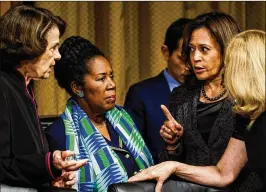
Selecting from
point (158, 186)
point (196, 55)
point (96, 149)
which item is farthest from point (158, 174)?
point (196, 55)

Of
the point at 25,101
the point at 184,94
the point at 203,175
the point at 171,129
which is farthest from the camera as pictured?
the point at 184,94

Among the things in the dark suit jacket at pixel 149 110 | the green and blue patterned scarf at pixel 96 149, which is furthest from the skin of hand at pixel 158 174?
the dark suit jacket at pixel 149 110

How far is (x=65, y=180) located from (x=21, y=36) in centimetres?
66

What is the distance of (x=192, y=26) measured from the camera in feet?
12.3

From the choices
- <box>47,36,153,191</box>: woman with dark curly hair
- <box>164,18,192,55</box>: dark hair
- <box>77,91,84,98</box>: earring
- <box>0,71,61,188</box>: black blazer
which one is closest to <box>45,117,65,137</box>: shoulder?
<box>47,36,153,191</box>: woman with dark curly hair

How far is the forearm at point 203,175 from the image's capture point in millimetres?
3375

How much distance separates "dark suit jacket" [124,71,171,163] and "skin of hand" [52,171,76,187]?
0.79 meters

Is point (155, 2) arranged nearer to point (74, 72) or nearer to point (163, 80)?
point (163, 80)

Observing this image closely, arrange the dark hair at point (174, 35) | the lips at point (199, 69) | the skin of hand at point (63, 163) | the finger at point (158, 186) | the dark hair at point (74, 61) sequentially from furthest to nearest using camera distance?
the dark hair at point (174, 35) < the dark hair at point (74, 61) < the lips at point (199, 69) < the finger at point (158, 186) < the skin of hand at point (63, 163)

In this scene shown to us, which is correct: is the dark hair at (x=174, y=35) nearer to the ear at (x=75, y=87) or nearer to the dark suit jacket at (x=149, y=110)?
the dark suit jacket at (x=149, y=110)

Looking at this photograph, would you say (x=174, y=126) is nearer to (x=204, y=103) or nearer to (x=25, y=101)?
(x=204, y=103)

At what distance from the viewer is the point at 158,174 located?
10.8 feet

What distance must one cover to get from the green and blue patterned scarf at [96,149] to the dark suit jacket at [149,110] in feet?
0.89

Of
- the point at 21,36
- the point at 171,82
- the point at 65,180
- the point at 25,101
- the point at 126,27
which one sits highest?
the point at 21,36
